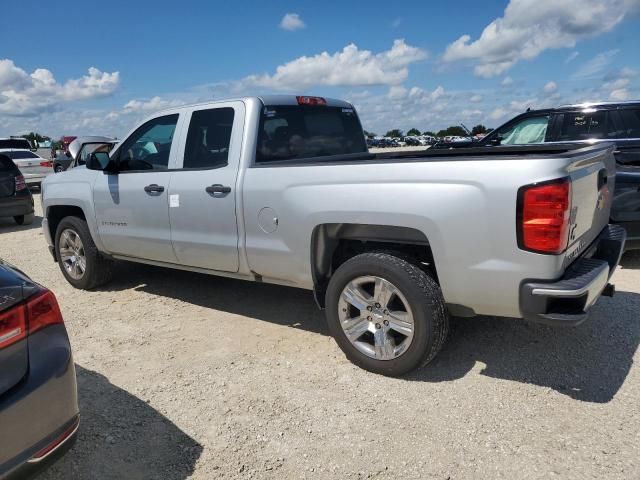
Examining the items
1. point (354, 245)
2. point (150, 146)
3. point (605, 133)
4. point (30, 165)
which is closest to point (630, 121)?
point (605, 133)

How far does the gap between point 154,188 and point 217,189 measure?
809mm

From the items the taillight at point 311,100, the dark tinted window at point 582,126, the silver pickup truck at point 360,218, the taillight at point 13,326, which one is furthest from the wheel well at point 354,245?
the dark tinted window at point 582,126

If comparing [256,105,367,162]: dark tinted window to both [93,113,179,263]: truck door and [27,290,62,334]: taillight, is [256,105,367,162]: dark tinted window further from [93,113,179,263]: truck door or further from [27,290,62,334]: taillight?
[27,290,62,334]: taillight

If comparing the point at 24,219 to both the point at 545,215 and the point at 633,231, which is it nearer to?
the point at 633,231

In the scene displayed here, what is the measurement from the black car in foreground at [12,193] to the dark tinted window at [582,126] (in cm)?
1020

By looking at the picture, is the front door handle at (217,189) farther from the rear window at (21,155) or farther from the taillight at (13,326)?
the rear window at (21,155)

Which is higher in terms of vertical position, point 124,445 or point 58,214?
point 58,214

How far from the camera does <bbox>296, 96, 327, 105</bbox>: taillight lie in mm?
4681

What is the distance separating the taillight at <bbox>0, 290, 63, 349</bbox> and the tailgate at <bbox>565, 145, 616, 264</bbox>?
2.66 m

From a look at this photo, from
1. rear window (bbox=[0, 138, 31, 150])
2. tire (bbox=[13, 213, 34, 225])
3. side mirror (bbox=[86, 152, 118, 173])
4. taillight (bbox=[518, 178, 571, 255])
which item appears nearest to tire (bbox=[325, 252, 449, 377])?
taillight (bbox=[518, 178, 571, 255])

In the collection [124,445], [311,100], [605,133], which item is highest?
[311,100]

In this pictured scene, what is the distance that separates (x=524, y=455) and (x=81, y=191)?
4.66 metres

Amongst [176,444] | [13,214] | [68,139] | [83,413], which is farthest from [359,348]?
[68,139]

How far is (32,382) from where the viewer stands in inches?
84.8
